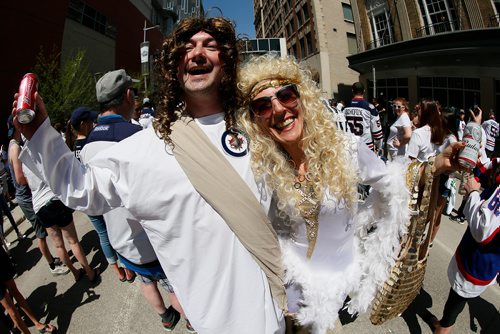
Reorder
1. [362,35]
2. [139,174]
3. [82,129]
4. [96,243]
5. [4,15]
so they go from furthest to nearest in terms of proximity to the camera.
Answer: [362,35]
[4,15]
[96,243]
[82,129]
[139,174]

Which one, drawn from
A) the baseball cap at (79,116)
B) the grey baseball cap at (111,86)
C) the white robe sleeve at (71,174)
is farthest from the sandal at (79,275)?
the white robe sleeve at (71,174)

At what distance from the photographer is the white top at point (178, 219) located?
1.26 m

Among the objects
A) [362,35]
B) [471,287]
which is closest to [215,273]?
[471,287]

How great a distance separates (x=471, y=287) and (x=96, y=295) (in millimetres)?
3674

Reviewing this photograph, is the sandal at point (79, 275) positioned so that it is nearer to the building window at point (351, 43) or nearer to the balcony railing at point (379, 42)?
the balcony railing at point (379, 42)

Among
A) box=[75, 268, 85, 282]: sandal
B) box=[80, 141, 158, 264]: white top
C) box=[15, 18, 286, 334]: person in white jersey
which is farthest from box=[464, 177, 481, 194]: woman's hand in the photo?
box=[75, 268, 85, 282]: sandal

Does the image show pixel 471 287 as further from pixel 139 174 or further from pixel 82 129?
pixel 82 129

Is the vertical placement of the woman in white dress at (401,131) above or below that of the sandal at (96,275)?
above

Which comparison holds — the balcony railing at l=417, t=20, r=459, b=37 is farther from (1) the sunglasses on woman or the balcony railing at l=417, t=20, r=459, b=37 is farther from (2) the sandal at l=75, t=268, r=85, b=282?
(2) the sandal at l=75, t=268, r=85, b=282

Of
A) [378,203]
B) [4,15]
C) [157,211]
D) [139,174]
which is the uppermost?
[4,15]

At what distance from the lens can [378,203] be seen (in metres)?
1.79

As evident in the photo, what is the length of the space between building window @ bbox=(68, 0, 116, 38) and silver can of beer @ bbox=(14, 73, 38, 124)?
1824 cm

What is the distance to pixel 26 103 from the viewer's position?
41.6 inches

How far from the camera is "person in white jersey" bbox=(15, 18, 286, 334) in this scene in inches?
49.6
